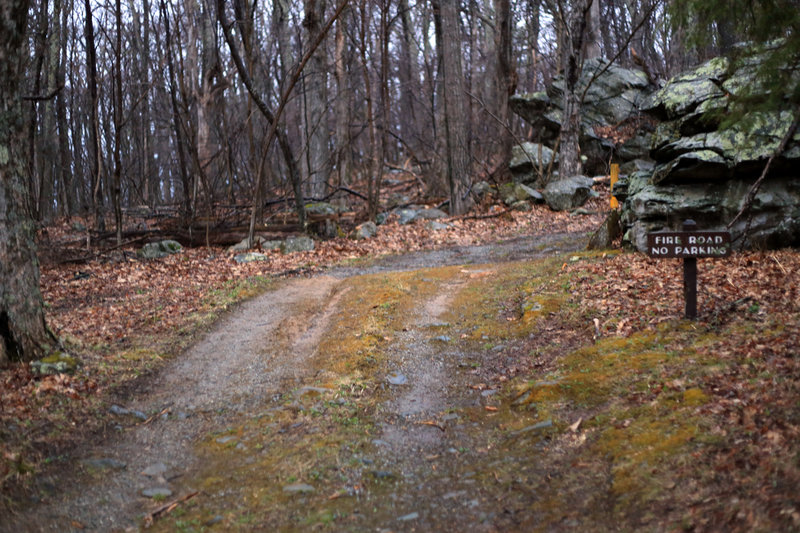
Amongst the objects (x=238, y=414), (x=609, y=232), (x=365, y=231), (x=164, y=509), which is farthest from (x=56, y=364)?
(x=365, y=231)

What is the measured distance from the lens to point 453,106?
19656mm

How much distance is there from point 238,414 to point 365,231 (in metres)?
11.9

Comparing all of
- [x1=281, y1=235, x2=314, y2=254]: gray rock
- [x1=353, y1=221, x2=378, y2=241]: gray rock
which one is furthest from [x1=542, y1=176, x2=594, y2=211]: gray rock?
[x1=281, y1=235, x2=314, y2=254]: gray rock

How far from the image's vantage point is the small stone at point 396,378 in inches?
265

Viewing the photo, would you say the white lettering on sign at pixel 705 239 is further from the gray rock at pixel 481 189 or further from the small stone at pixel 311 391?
the gray rock at pixel 481 189

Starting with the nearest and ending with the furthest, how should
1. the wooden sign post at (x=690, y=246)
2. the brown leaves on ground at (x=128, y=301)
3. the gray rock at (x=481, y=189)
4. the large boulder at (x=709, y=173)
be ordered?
the brown leaves on ground at (x=128, y=301) < the wooden sign post at (x=690, y=246) < the large boulder at (x=709, y=173) < the gray rock at (x=481, y=189)

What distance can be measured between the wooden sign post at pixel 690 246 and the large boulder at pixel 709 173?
2851 mm

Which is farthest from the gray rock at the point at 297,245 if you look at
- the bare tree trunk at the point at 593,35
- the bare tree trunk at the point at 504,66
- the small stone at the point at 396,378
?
the bare tree trunk at the point at 593,35

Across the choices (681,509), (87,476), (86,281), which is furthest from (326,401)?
(86,281)

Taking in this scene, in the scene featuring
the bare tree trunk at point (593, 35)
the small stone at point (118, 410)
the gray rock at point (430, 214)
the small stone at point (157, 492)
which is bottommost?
the small stone at point (157, 492)

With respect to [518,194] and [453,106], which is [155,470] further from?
[518,194]

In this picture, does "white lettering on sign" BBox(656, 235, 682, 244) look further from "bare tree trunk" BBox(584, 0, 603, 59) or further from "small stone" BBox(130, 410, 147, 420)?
"bare tree trunk" BBox(584, 0, 603, 59)

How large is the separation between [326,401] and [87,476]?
7.09ft

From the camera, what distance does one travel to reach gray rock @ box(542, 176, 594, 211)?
18.8 metres
